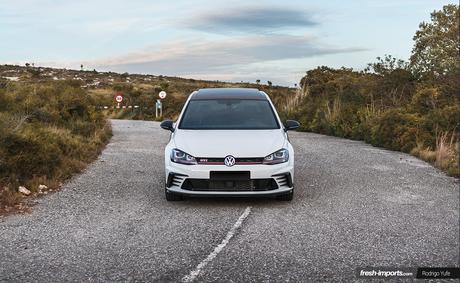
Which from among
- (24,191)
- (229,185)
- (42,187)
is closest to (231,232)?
(229,185)

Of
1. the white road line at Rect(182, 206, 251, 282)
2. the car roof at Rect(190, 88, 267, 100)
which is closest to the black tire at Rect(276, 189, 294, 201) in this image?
the white road line at Rect(182, 206, 251, 282)

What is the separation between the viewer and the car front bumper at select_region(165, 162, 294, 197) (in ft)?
24.1

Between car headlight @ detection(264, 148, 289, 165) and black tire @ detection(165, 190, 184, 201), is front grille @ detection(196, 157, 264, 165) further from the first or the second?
black tire @ detection(165, 190, 184, 201)

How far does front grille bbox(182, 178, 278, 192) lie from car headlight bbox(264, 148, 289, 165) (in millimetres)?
257

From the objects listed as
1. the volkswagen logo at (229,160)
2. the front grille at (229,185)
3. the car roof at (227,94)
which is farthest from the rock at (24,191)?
the volkswagen logo at (229,160)

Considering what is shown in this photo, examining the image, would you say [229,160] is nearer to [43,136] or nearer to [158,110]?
[43,136]

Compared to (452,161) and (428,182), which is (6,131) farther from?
(452,161)

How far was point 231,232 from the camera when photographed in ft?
21.2

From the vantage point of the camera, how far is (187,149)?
24.8 feet

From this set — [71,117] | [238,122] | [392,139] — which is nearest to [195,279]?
[238,122]

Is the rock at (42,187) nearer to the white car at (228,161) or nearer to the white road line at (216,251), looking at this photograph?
the white car at (228,161)

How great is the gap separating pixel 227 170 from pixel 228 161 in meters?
0.12

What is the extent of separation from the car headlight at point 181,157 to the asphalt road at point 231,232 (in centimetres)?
71

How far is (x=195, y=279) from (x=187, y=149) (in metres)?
2.96
